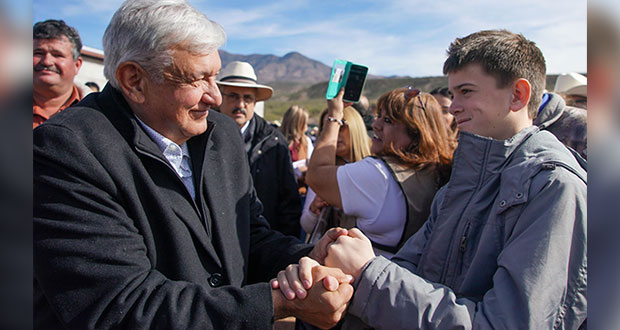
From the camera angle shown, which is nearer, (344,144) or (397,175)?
(397,175)

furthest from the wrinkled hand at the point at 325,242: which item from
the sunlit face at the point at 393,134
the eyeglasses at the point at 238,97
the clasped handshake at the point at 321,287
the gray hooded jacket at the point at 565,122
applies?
the eyeglasses at the point at 238,97

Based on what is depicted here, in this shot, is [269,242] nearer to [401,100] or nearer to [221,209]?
[221,209]

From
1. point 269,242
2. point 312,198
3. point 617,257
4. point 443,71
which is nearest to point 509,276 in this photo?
point 617,257

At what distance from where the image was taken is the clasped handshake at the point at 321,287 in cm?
163

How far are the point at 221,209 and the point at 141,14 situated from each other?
85 centimetres

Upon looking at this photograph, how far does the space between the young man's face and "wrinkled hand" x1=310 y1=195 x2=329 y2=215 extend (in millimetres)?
1541

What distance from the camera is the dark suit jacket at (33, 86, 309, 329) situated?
4.32 ft

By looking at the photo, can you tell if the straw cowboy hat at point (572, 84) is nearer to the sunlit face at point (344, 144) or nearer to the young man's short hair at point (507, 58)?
the sunlit face at point (344, 144)

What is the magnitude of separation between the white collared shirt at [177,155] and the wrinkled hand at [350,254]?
0.65 metres

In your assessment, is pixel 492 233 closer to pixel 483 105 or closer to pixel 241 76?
pixel 483 105

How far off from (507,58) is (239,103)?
266cm

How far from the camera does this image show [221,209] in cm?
187

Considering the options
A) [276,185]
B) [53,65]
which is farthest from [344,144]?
[53,65]

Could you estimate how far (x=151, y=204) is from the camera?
1.58m
